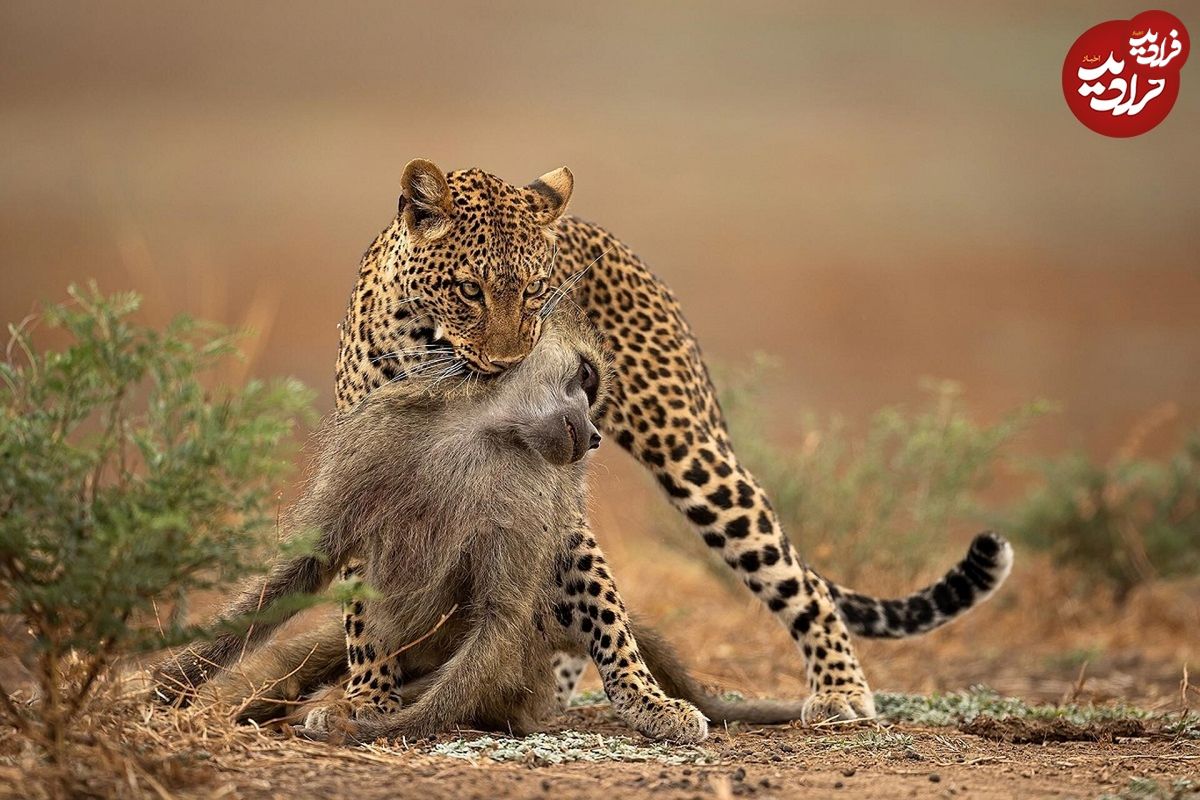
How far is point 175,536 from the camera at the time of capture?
10.3ft

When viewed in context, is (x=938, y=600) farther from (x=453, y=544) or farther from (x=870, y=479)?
Answer: (x=870, y=479)

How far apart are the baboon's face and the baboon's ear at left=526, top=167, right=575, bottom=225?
2.62 feet

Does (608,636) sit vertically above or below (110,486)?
below

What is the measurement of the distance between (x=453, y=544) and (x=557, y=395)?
523mm

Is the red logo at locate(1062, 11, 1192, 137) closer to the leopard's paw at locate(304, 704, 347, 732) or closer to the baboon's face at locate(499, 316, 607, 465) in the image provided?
the baboon's face at locate(499, 316, 607, 465)

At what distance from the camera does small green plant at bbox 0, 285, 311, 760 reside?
310 cm

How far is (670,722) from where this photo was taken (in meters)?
4.27

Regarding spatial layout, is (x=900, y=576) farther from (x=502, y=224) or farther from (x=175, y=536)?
(x=175, y=536)

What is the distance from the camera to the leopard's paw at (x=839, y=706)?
4.90 m

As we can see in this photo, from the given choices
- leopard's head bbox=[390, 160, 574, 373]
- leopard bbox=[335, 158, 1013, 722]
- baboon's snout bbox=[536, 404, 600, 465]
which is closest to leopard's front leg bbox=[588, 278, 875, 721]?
leopard bbox=[335, 158, 1013, 722]

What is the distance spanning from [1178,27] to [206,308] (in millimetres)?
5551

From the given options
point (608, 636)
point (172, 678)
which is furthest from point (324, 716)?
point (608, 636)

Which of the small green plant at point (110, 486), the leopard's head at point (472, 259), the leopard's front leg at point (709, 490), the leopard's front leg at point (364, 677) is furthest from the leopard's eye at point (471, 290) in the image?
the small green plant at point (110, 486)

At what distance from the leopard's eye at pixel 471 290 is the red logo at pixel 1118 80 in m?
3.93
